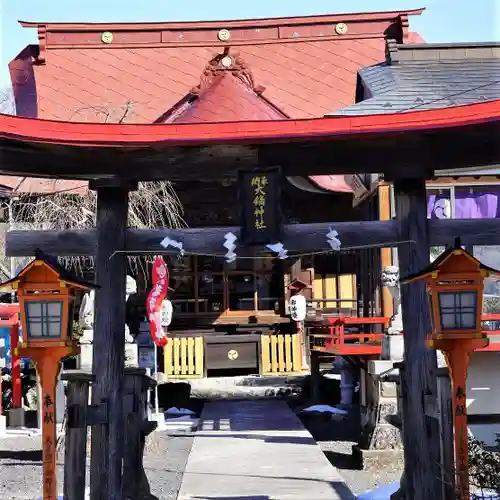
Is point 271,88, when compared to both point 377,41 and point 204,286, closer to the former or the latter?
Answer: point 377,41

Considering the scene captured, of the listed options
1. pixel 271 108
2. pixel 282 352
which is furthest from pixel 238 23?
pixel 282 352

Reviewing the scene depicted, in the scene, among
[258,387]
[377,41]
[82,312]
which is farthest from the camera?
→ [377,41]

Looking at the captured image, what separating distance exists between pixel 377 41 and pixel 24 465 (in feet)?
48.6

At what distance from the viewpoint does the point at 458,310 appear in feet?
20.2

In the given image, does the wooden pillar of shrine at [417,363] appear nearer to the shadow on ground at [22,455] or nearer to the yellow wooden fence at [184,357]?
the shadow on ground at [22,455]

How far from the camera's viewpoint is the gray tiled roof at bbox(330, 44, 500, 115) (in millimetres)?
13633

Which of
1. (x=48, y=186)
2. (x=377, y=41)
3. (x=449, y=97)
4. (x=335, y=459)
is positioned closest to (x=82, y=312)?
(x=48, y=186)

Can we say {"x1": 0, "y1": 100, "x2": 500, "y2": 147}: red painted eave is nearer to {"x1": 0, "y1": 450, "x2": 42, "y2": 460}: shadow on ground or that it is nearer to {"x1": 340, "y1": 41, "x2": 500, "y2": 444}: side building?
{"x1": 340, "y1": 41, "x2": 500, "y2": 444}: side building

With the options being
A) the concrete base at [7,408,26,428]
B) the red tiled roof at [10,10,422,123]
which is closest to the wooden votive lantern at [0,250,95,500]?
the concrete base at [7,408,26,428]

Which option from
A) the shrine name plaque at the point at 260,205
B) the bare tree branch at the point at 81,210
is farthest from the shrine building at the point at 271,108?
the shrine name plaque at the point at 260,205

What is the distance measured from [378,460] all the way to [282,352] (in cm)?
462

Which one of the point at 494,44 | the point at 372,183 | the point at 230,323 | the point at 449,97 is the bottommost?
the point at 230,323

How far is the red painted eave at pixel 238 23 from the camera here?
853 inches

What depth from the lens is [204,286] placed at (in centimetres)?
1831
